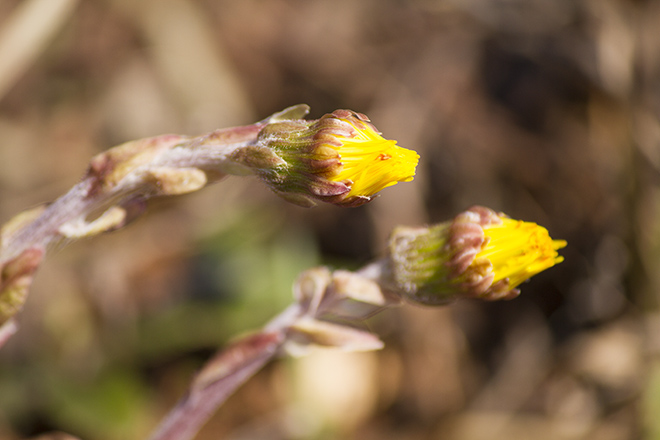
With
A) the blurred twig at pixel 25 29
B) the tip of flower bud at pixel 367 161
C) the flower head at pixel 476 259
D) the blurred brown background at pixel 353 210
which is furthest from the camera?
the blurred brown background at pixel 353 210

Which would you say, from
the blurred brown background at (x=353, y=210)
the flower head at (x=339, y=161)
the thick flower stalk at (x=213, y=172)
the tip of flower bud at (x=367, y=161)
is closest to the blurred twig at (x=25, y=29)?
the blurred brown background at (x=353, y=210)

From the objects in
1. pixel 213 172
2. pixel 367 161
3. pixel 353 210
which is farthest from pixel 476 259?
pixel 353 210

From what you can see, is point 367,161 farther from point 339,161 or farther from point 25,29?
point 25,29

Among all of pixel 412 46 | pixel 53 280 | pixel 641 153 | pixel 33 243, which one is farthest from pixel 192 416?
pixel 412 46

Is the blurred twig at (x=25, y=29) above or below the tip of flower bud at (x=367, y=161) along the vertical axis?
above

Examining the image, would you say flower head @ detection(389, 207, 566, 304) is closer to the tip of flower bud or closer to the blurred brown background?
the tip of flower bud

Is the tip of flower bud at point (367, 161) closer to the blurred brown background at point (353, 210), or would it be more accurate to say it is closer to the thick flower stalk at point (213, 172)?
the thick flower stalk at point (213, 172)

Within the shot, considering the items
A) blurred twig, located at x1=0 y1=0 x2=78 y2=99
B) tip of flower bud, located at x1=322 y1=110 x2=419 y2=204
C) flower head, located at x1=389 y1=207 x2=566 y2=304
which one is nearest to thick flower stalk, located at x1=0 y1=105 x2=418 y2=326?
tip of flower bud, located at x1=322 y1=110 x2=419 y2=204

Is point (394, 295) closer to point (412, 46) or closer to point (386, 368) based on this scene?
point (386, 368)
